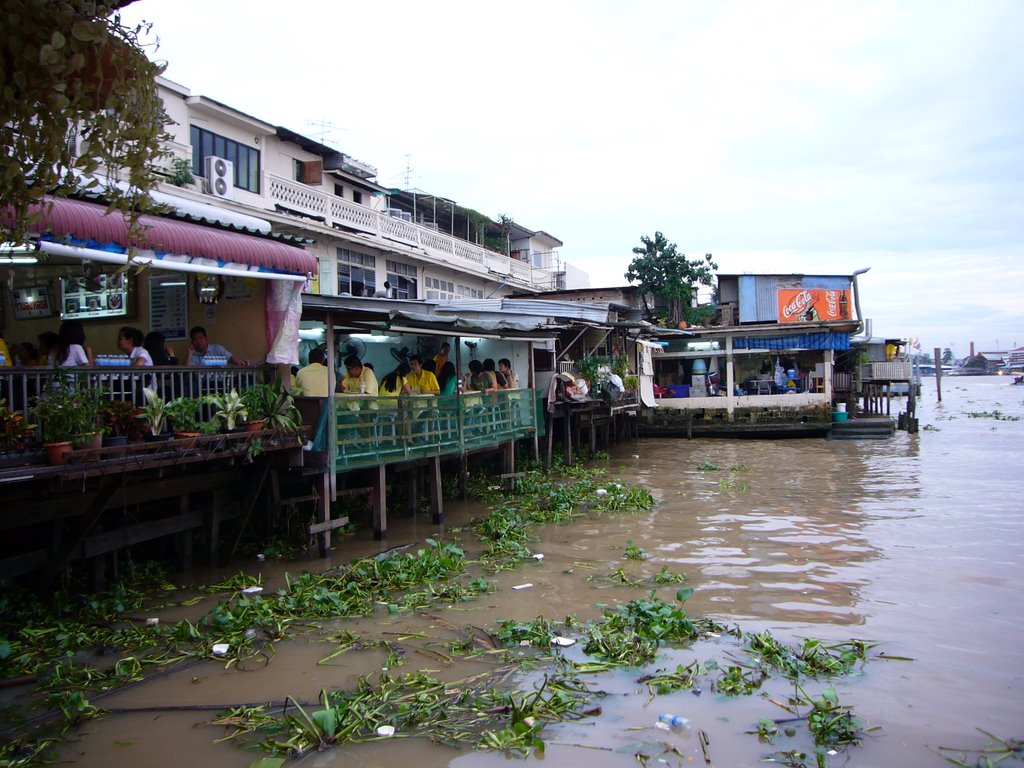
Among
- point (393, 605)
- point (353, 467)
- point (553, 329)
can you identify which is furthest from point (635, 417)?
point (393, 605)

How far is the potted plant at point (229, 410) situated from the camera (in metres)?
8.20

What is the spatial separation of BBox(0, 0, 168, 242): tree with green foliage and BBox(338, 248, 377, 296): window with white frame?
53.0 feet

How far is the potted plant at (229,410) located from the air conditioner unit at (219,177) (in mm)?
9531

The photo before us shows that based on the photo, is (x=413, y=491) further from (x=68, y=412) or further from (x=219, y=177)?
(x=219, y=177)

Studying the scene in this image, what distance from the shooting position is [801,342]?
1111 inches

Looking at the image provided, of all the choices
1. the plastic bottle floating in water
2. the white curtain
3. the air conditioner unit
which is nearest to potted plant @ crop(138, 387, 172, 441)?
the white curtain

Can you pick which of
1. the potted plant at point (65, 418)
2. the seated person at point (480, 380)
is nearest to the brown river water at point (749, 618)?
the potted plant at point (65, 418)

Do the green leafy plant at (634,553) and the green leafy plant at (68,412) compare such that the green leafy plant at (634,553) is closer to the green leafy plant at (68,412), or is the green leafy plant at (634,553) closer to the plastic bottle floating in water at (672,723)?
the plastic bottle floating in water at (672,723)

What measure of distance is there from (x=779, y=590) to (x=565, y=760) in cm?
459

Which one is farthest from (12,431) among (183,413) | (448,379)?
(448,379)

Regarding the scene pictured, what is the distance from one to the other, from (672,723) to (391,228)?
1849 cm

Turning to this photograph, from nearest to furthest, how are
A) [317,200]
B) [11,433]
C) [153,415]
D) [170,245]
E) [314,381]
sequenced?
1. [11,433]
2. [170,245]
3. [153,415]
4. [314,381]
5. [317,200]

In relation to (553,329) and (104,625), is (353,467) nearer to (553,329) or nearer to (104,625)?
(104,625)

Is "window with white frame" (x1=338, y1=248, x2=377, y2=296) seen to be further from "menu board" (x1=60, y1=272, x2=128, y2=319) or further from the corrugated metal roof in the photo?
"menu board" (x1=60, y1=272, x2=128, y2=319)
